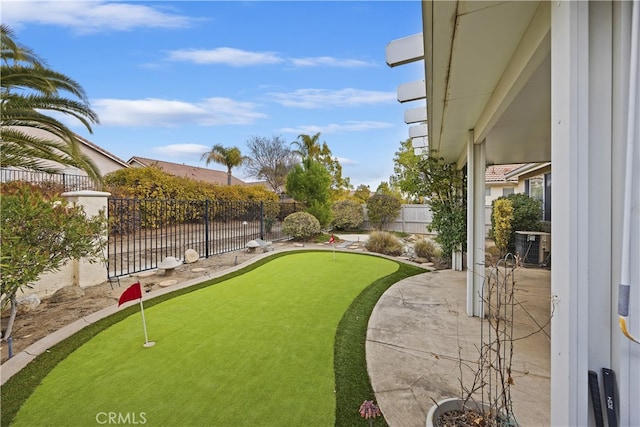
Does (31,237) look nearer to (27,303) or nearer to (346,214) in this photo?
(27,303)

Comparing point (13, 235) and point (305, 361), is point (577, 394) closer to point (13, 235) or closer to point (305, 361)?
point (305, 361)

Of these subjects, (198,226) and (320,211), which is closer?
(198,226)

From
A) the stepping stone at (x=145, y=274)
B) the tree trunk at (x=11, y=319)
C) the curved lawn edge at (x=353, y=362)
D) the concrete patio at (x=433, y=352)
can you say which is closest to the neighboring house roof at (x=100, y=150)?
the stepping stone at (x=145, y=274)

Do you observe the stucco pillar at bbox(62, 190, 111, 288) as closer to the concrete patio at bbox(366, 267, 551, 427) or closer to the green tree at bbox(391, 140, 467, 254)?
the concrete patio at bbox(366, 267, 551, 427)

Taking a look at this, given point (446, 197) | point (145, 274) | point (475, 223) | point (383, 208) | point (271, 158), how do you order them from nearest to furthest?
point (475, 223)
point (145, 274)
point (446, 197)
point (383, 208)
point (271, 158)

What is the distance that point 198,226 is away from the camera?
1031 cm

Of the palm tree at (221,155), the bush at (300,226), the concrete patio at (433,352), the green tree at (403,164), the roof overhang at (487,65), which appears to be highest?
the palm tree at (221,155)

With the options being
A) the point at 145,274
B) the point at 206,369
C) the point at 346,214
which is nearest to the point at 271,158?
the point at 346,214

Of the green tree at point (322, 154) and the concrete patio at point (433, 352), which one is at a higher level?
the green tree at point (322, 154)

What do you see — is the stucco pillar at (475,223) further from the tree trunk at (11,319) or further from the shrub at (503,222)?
the tree trunk at (11,319)

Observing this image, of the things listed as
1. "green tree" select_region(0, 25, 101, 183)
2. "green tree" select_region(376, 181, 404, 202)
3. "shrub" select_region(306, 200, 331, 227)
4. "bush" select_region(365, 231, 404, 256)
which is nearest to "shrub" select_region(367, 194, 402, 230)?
"shrub" select_region(306, 200, 331, 227)

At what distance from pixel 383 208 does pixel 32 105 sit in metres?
14.8

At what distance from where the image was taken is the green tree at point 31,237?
3.02 meters

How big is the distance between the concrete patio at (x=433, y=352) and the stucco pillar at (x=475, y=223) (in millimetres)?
361
